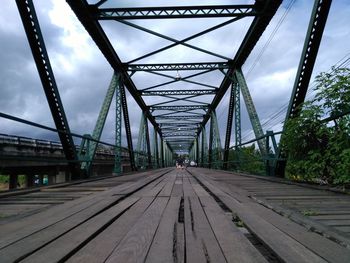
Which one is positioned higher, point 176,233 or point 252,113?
point 252,113

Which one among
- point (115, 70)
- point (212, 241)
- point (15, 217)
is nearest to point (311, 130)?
point (212, 241)

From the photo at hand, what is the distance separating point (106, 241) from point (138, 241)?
20cm

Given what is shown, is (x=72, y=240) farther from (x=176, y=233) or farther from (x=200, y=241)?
(x=200, y=241)

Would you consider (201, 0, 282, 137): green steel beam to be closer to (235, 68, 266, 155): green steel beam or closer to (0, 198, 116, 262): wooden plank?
(235, 68, 266, 155): green steel beam

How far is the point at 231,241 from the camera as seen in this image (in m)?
2.03

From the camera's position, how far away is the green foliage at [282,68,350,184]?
192 inches

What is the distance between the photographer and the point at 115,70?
16.9 meters

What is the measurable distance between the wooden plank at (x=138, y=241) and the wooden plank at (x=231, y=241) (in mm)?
436

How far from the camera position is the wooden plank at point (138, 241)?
1.75 m

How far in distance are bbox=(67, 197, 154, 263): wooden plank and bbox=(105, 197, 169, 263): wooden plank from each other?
4 cm

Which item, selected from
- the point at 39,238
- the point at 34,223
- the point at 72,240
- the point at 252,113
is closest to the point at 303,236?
the point at 72,240

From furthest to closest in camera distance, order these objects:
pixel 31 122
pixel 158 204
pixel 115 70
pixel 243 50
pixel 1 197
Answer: pixel 115 70
pixel 243 50
pixel 31 122
pixel 1 197
pixel 158 204

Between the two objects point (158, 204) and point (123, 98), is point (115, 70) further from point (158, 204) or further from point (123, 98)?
point (158, 204)

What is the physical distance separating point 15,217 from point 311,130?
483cm
